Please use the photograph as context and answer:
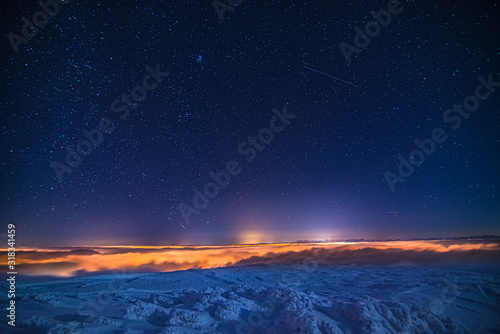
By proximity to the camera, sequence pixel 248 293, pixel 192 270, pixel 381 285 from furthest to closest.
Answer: pixel 192 270 < pixel 381 285 < pixel 248 293

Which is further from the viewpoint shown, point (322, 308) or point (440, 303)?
point (440, 303)

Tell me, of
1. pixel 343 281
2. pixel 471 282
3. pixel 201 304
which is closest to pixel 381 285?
pixel 343 281

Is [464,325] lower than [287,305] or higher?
lower

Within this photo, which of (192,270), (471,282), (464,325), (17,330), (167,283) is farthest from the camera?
(192,270)

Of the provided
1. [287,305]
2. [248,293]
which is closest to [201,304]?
[248,293]

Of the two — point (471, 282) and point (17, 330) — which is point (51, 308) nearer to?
point (17, 330)

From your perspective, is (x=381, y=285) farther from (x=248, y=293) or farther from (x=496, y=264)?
(x=496, y=264)
